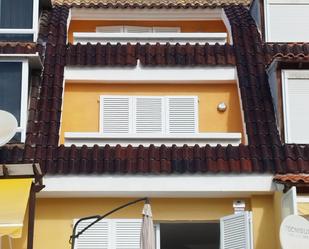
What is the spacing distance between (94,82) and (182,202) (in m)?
4.91

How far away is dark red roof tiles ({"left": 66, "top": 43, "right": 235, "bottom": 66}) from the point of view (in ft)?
76.3

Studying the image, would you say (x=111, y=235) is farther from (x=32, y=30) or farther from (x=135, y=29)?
(x=135, y=29)

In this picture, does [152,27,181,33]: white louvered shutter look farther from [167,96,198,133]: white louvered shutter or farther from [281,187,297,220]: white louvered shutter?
[281,187,297,220]: white louvered shutter

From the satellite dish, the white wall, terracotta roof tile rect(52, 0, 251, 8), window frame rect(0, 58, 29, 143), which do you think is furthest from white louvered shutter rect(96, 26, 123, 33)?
the satellite dish

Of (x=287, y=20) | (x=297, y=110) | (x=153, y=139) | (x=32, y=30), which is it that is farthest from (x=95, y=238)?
(x=287, y=20)

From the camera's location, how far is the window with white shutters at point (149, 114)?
22656 millimetres

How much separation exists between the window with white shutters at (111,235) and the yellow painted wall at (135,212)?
265 mm

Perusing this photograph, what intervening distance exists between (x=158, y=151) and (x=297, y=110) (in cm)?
408

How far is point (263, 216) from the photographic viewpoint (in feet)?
66.0

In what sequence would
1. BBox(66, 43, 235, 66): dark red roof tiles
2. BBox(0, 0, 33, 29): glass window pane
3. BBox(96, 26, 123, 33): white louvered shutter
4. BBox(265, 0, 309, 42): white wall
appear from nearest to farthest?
BBox(66, 43, 235, 66): dark red roof tiles, BBox(0, 0, 33, 29): glass window pane, BBox(265, 0, 309, 42): white wall, BBox(96, 26, 123, 33): white louvered shutter

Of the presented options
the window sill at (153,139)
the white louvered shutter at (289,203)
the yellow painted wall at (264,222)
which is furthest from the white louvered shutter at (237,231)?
the window sill at (153,139)

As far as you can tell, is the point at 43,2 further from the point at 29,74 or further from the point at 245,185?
the point at 245,185

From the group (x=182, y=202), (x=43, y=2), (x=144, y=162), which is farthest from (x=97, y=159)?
(x=43, y=2)

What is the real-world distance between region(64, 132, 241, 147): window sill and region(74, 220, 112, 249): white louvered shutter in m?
2.50
